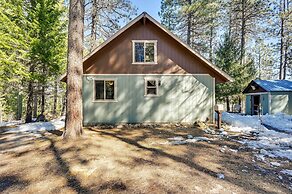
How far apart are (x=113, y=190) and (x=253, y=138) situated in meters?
6.89

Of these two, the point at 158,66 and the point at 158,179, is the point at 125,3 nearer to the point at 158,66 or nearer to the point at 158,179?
the point at 158,66

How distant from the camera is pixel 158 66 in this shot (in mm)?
11352

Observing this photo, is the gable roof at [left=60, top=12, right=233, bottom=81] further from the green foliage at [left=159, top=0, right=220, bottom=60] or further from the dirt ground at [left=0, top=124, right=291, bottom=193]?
the green foliage at [left=159, top=0, right=220, bottom=60]

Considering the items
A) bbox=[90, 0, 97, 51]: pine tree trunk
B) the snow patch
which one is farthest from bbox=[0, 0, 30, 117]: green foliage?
the snow patch

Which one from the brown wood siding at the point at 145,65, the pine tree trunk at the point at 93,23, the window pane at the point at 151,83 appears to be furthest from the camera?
the pine tree trunk at the point at 93,23

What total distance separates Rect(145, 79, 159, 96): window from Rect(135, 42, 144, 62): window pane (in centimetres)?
133

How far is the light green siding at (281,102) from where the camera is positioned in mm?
16984

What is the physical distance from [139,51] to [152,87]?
2.13 metres

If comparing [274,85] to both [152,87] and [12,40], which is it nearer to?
[152,87]

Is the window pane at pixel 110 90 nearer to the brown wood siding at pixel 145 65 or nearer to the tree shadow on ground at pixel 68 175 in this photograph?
the brown wood siding at pixel 145 65

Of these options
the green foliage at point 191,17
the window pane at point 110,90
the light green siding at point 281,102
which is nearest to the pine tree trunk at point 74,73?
the window pane at point 110,90

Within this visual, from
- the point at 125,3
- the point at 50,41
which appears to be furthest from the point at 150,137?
the point at 125,3

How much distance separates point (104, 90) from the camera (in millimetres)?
11328

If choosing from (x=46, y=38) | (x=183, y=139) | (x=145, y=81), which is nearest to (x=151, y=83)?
(x=145, y=81)
